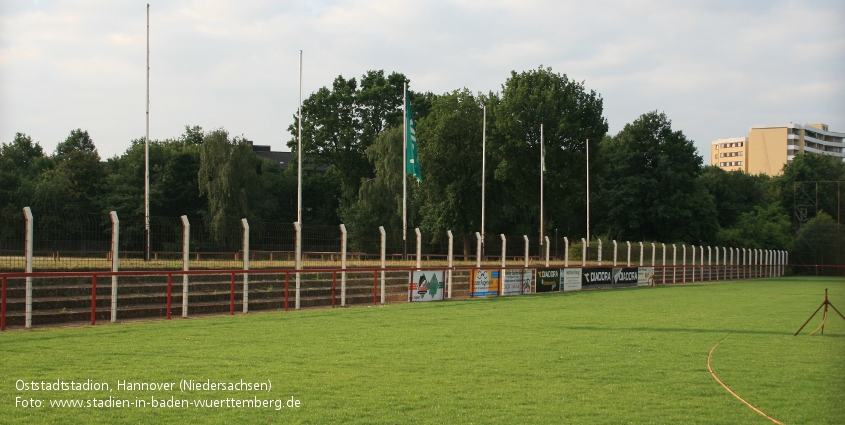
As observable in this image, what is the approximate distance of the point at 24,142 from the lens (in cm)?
8850

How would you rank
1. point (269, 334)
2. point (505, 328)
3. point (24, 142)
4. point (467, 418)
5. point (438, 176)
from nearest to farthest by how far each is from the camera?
1. point (467, 418)
2. point (269, 334)
3. point (505, 328)
4. point (438, 176)
5. point (24, 142)

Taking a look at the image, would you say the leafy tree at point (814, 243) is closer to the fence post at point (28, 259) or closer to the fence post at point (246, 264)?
the fence post at point (246, 264)

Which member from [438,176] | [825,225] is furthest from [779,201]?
[438,176]

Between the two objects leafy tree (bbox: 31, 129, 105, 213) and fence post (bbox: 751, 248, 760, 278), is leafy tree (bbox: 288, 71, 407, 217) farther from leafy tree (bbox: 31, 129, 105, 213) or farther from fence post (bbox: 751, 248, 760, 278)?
fence post (bbox: 751, 248, 760, 278)

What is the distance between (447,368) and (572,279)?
27378 mm

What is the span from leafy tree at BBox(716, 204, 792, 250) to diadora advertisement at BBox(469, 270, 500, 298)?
51.6 m

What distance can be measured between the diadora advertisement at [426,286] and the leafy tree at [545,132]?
30.2 meters

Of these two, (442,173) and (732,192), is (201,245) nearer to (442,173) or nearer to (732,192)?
(442,173)

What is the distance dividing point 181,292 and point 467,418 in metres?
13.8

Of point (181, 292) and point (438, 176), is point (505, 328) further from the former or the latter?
point (438, 176)

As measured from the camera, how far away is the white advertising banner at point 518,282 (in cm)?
3239

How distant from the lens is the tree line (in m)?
58.1

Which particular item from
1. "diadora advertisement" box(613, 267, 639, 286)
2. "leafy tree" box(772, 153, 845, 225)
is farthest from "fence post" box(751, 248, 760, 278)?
"diadora advertisement" box(613, 267, 639, 286)

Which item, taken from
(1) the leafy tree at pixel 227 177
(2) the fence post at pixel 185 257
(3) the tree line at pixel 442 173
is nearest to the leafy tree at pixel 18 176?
(3) the tree line at pixel 442 173
